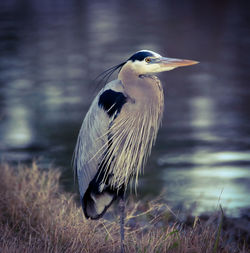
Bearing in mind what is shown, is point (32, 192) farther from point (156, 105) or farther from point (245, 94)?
point (245, 94)

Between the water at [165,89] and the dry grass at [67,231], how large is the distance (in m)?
0.39

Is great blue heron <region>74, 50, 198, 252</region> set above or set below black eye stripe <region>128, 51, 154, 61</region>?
below

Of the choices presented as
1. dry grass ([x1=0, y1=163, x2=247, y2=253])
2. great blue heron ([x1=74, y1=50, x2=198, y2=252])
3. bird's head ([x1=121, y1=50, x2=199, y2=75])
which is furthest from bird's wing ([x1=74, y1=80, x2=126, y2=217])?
dry grass ([x1=0, y1=163, x2=247, y2=253])

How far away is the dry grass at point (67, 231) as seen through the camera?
3.19 m

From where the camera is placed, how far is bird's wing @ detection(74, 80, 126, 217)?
3362mm

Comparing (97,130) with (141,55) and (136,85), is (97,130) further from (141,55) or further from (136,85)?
(141,55)

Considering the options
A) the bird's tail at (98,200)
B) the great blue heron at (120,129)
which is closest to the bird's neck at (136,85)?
the great blue heron at (120,129)

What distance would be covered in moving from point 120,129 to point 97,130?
148 mm

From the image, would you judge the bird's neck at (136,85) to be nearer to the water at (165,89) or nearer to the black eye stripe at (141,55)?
the black eye stripe at (141,55)

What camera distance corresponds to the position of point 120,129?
11.2 ft

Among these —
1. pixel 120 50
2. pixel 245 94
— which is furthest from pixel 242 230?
pixel 120 50

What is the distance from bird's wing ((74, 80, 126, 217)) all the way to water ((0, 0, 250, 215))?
77 cm

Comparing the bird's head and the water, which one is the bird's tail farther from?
the bird's head

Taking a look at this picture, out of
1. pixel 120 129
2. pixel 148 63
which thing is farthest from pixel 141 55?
pixel 120 129
